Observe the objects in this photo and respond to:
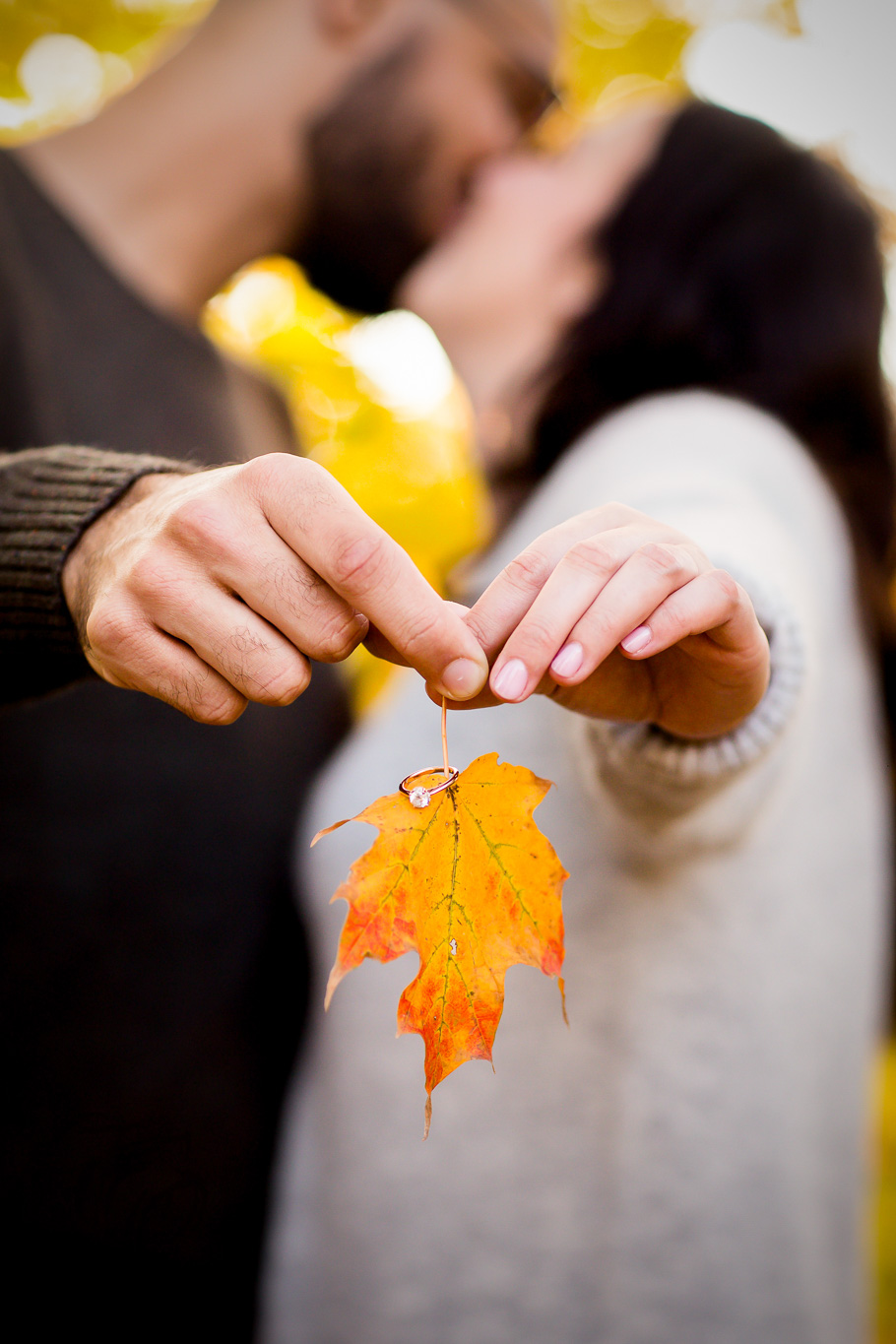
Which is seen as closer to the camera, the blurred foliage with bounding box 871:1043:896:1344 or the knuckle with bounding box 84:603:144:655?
the knuckle with bounding box 84:603:144:655

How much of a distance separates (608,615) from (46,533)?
2.09ft

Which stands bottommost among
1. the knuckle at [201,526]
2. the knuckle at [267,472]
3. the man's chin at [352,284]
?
the knuckle at [201,526]

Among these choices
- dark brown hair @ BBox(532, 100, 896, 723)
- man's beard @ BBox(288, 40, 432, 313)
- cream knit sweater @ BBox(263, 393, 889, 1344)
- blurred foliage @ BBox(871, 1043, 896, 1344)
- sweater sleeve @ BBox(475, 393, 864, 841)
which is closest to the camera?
sweater sleeve @ BBox(475, 393, 864, 841)

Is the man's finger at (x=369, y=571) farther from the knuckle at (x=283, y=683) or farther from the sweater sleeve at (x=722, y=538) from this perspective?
the sweater sleeve at (x=722, y=538)

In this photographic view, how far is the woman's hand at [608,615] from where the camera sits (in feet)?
2.02

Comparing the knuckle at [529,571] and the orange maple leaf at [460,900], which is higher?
the knuckle at [529,571]

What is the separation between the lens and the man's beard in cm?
213

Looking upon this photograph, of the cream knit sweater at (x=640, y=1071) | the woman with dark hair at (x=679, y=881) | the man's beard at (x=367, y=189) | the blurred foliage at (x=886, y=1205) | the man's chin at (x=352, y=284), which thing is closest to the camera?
the woman with dark hair at (x=679, y=881)

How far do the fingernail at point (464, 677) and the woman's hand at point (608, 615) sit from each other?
1 cm

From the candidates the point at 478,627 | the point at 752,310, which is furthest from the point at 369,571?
the point at 752,310

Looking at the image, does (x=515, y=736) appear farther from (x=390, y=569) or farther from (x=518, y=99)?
(x=518, y=99)

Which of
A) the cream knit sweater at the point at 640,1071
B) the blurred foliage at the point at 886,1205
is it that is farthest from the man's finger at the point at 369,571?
the blurred foliage at the point at 886,1205

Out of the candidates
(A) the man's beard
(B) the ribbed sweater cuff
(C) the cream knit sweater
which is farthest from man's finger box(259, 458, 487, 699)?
(A) the man's beard

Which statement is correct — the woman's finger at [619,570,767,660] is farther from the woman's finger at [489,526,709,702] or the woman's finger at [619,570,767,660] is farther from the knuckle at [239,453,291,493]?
the knuckle at [239,453,291,493]
